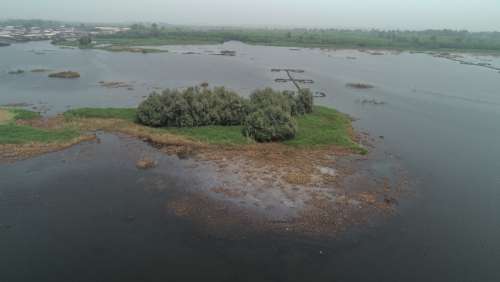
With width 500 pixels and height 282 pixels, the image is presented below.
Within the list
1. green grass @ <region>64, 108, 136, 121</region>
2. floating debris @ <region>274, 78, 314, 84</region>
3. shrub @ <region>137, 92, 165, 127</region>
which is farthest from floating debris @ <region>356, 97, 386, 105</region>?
green grass @ <region>64, 108, 136, 121</region>

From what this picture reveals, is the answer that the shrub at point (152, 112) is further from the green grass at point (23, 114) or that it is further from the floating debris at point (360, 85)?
the floating debris at point (360, 85)

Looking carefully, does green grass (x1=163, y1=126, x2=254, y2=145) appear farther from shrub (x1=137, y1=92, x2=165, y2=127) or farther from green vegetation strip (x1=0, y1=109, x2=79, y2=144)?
green vegetation strip (x1=0, y1=109, x2=79, y2=144)

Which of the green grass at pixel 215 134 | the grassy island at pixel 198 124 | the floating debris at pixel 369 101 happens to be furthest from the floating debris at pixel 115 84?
the floating debris at pixel 369 101

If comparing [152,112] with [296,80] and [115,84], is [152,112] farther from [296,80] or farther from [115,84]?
[296,80]

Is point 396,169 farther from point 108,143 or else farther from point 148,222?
point 108,143

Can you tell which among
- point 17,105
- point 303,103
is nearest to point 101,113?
point 17,105
